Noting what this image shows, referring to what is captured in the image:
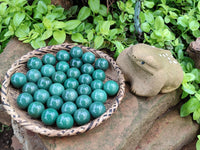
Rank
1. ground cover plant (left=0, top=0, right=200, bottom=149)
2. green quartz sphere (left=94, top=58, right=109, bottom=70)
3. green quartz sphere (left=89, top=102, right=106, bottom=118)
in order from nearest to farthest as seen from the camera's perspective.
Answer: green quartz sphere (left=89, top=102, right=106, bottom=118), green quartz sphere (left=94, top=58, right=109, bottom=70), ground cover plant (left=0, top=0, right=200, bottom=149)

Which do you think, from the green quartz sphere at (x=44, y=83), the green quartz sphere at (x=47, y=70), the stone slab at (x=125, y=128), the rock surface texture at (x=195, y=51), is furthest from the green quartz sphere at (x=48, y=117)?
the rock surface texture at (x=195, y=51)

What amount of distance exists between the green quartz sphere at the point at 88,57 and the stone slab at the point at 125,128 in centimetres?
38

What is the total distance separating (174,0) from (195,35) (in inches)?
22.5

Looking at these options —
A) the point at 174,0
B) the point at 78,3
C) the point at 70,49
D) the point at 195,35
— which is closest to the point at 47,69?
the point at 70,49

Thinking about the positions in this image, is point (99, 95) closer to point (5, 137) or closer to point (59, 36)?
point (59, 36)

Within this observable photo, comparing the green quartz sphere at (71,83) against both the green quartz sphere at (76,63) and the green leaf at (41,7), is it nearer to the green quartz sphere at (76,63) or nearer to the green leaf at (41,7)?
the green quartz sphere at (76,63)

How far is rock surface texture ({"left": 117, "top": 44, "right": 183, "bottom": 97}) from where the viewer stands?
1630mm

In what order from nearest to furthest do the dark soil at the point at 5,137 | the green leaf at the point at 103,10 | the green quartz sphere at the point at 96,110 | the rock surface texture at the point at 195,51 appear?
1. the green quartz sphere at the point at 96,110
2. the rock surface texture at the point at 195,51
3. the green leaf at the point at 103,10
4. the dark soil at the point at 5,137

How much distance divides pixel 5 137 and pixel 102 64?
1.67 metres

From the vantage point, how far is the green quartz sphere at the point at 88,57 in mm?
1808

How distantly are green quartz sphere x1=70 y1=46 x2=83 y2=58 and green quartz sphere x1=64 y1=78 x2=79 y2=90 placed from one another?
263 millimetres

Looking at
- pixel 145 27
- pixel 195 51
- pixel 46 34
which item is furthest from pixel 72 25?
pixel 195 51

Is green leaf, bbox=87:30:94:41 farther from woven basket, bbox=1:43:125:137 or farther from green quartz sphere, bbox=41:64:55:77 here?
green quartz sphere, bbox=41:64:55:77

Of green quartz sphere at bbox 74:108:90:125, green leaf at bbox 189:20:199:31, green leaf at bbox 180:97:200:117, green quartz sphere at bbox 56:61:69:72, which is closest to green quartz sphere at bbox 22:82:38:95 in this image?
green quartz sphere at bbox 56:61:69:72
